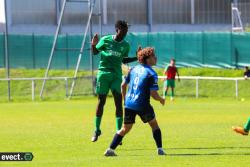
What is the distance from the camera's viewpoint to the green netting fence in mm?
44094

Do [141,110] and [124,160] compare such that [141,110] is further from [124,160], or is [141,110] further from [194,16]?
[194,16]

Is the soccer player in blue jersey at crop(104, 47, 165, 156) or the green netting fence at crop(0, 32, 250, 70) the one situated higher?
the soccer player in blue jersey at crop(104, 47, 165, 156)

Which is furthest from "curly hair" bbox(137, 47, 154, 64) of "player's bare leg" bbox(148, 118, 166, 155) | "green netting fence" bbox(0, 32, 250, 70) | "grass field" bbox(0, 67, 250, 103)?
"green netting fence" bbox(0, 32, 250, 70)

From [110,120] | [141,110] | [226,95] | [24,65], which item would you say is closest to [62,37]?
[24,65]

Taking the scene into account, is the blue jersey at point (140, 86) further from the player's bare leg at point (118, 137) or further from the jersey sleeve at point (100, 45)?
the jersey sleeve at point (100, 45)

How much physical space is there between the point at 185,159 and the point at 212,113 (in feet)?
43.6

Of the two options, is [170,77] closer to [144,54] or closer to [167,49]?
[167,49]

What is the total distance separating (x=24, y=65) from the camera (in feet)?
160

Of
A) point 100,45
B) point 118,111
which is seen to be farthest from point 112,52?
point 118,111

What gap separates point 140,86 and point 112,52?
283 centimetres

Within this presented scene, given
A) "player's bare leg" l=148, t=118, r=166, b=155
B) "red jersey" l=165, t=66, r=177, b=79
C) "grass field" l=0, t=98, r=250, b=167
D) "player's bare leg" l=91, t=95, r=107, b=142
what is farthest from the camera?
"red jersey" l=165, t=66, r=177, b=79

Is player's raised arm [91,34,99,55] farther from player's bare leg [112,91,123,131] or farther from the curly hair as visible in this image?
the curly hair

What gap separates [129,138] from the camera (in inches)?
734

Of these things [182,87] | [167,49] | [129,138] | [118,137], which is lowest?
[182,87]
